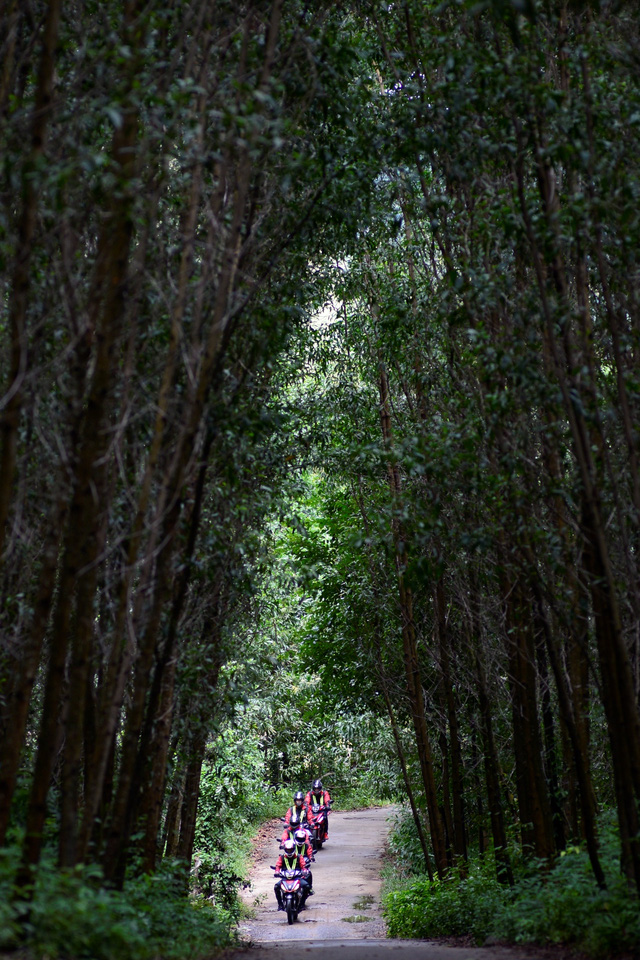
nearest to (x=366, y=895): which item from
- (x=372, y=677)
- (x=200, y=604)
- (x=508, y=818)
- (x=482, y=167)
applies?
(x=508, y=818)

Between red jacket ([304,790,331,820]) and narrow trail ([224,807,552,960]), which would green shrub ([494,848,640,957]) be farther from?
red jacket ([304,790,331,820])

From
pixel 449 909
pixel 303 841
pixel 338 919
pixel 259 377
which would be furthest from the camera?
pixel 303 841

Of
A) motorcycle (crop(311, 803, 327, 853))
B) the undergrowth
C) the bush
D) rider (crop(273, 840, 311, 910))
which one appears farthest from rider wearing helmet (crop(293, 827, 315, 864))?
the bush

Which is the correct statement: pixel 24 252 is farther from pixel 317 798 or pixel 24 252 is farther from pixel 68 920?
pixel 317 798

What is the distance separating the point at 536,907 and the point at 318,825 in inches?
635

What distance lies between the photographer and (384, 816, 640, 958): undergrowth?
20.0 feet

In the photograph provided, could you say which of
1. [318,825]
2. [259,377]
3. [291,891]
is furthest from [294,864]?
[259,377]

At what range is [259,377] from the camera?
9.00m

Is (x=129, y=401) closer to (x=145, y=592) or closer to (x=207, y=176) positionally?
(x=145, y=592)

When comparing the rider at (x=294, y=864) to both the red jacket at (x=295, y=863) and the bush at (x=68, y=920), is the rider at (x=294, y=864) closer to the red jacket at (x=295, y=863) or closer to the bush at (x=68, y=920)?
the red jacket at (x=295, y=863)

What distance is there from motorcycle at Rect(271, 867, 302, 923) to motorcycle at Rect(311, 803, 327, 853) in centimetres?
755

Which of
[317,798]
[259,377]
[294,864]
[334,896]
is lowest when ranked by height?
[334,896]

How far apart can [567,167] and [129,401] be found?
12.1ft

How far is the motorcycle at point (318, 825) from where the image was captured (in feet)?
73.3
